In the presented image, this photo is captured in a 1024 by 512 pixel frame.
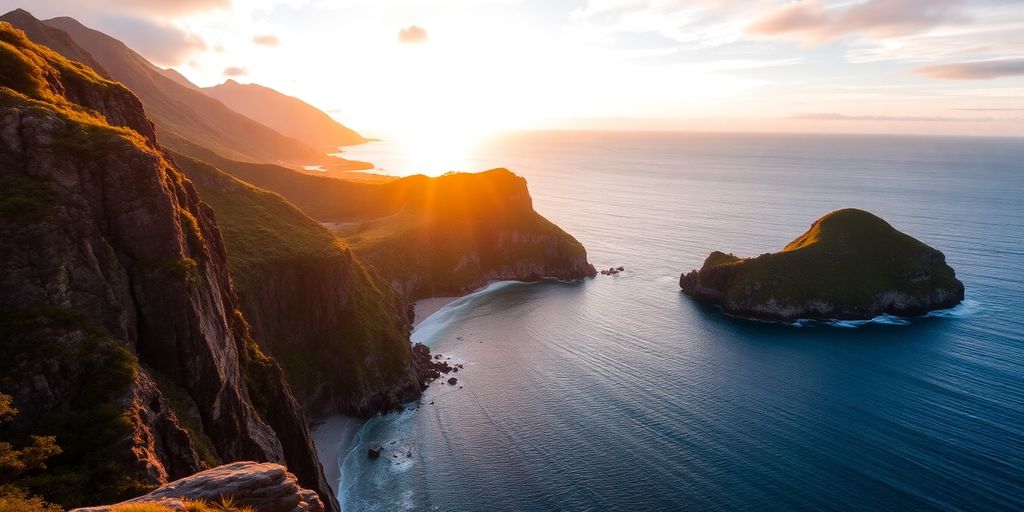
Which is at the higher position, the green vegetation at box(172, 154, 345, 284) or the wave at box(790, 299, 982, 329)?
the green vegetation at box(172, 154, 345, 284)

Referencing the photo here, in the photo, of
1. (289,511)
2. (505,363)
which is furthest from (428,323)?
(289,511)

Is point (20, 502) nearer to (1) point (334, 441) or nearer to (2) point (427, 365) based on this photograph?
(1) point (334, 441)

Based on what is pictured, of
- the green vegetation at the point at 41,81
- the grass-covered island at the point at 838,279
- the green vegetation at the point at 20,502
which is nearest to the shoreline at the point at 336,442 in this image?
the green vegetation at the point at 20,502

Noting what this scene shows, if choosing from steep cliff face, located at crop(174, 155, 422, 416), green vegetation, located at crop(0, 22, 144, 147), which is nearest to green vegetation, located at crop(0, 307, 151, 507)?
green vegetation, located at crop(0, 22, 144, 147)

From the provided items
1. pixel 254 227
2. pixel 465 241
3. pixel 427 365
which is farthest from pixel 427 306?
pixel 254 227

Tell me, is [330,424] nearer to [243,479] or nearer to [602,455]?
[602,455]

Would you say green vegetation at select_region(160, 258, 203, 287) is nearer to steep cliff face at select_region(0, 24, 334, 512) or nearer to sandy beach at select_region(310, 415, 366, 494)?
steep cliff face at select_region(0, 24, 334, 512)
